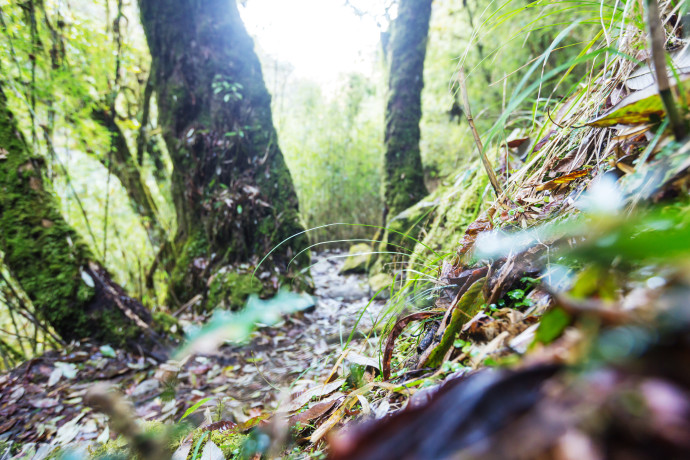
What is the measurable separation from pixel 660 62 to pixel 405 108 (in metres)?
4.64

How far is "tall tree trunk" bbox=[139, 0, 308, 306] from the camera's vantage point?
10.3 ft

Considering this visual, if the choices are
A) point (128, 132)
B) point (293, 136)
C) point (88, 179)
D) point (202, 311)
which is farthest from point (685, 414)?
point (293, 136)

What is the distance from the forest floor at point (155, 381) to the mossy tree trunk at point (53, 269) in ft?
0.47

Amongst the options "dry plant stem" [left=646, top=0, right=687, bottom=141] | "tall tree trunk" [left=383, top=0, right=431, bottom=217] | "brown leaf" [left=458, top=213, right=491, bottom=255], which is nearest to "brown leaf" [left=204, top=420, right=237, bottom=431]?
"brown leaf" [left=458, top=213, right=491, bottom=255]

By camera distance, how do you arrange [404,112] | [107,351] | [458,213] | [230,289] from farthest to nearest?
[404,112] < [230,289] < [107,351] < [458,213]

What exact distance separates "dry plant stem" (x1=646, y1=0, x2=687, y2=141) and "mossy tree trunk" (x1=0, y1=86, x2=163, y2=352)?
104 inches

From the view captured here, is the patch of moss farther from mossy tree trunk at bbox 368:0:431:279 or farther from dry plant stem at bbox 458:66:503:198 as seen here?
mossy tree trunk at bbox 368:0:431:279

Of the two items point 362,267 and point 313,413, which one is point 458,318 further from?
point 362,267

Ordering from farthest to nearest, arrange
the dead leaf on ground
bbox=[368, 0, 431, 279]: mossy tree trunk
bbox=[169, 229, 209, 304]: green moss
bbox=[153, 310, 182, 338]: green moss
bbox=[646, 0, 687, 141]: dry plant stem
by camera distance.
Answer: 1. bbox=[368, 0, 431, 279]: mossy tree trunk
2. bbox=[169, 229, 209, 304]: green moss
3. bbox=[153, 310, 182, 338]: green moss
4. the dead leaf on ground
5. bbox=[646, 0, 687, 141]: dry plant stem

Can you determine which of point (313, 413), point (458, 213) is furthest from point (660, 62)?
point (458, 213)

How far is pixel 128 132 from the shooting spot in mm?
5230

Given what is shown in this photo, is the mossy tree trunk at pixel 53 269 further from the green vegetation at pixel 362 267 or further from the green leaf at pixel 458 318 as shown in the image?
the green leaf at pixel 458 318

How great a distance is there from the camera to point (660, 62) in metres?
0.38

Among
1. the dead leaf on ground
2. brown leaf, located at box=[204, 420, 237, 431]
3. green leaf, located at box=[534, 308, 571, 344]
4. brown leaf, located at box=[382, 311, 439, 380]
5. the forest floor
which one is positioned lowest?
the forest floor
